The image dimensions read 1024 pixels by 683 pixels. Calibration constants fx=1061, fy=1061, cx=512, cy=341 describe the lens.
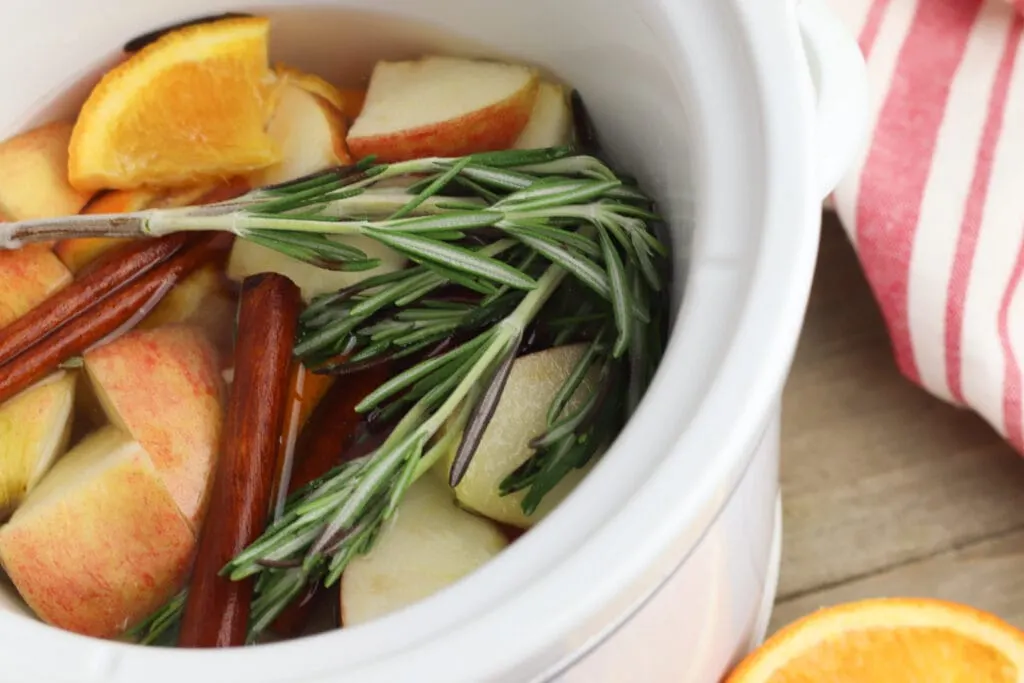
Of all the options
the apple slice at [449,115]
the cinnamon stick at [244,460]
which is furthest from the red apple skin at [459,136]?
the cinnamon stick at [244,460]

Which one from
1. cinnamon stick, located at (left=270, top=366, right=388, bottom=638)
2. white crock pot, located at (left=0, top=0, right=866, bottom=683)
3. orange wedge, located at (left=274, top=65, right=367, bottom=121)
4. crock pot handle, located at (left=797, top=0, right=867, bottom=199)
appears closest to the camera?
white crock pot, located at (left=0, top=0, right=866, bottom=683)

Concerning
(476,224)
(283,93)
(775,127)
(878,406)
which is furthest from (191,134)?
(878,406)

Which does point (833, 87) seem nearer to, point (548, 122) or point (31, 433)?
point (548, 122)

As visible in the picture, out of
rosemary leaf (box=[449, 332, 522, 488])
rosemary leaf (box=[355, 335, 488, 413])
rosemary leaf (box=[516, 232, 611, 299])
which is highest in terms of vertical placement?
rosemary leaf (box=[516, 232, 611, 299])

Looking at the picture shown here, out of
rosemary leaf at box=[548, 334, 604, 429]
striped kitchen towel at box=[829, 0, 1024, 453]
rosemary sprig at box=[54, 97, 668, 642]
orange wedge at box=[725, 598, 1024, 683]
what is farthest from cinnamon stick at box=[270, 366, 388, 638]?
striped kitchen towel at box=[829, 0, 1024, 453]

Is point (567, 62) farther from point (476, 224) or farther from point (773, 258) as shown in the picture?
point (773, 258)

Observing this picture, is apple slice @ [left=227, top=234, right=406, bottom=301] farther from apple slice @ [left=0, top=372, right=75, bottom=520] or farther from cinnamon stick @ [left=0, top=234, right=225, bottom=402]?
apple slice @ [left=0, top=372, right=75, bottom=520]

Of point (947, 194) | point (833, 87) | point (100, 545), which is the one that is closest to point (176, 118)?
point (100, 545)
